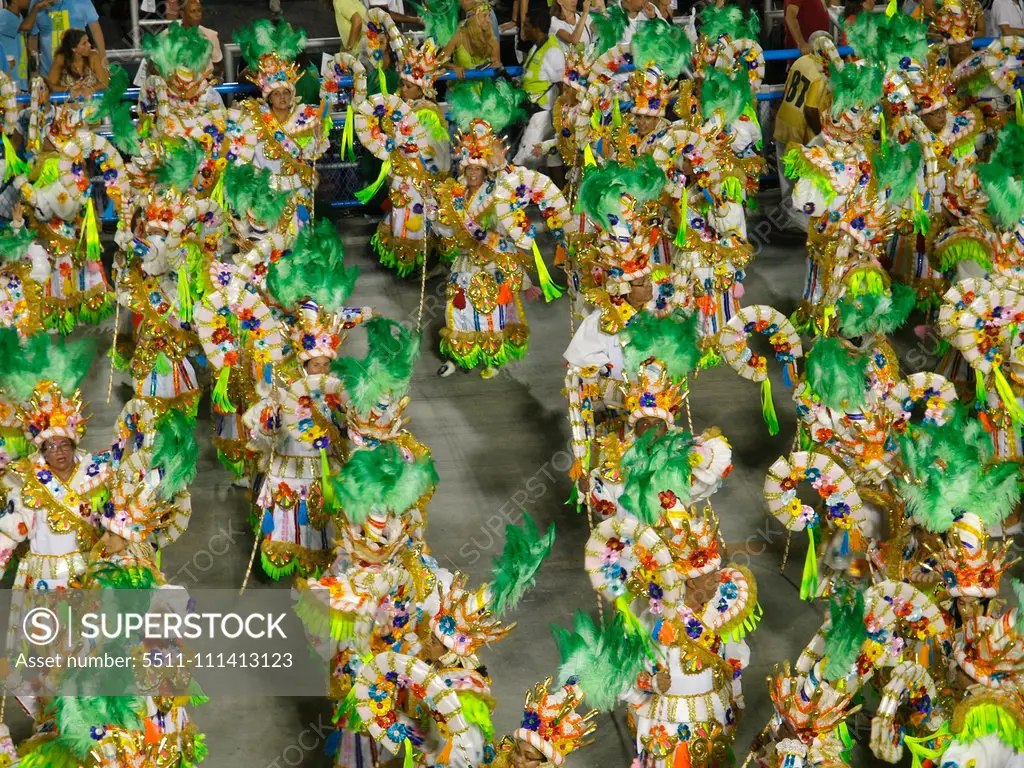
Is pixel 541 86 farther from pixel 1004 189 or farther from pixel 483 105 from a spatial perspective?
pixel 1004 189

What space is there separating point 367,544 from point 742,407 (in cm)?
426

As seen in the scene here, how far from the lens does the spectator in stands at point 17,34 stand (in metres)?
13.0

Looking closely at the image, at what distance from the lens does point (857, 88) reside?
10898 millimetres

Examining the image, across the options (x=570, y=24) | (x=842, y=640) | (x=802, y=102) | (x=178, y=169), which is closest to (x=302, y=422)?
(x=178, y=169)

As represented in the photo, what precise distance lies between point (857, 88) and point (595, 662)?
5224mm

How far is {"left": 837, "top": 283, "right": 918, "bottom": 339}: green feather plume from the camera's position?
9.06 meters

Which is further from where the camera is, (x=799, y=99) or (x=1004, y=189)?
(x=799, y=99)

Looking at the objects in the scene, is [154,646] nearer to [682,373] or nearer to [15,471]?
[15,471]

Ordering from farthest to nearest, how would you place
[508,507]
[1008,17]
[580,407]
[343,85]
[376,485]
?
1. [1008,17]
2. [343,85]
3. [508,507]
4. [580,407]
5. [376,485]

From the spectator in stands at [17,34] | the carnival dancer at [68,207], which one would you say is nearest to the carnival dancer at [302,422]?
the carnival dancer at [68,207]

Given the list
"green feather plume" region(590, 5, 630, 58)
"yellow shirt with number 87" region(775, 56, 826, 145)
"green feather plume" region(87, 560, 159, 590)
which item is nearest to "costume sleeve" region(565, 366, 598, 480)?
"green feather plume" region(87, 560, 159, 590)

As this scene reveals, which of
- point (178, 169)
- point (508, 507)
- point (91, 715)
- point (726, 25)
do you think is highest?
point (726, 25)

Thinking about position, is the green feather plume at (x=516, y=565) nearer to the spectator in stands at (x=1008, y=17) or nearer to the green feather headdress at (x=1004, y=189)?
the green feather headdress at (x=1004, y=189)

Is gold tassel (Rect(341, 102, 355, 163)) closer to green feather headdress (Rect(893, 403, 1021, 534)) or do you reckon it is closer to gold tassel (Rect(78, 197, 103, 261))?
gold tassel (Rect(78, 197, 103, 261))
